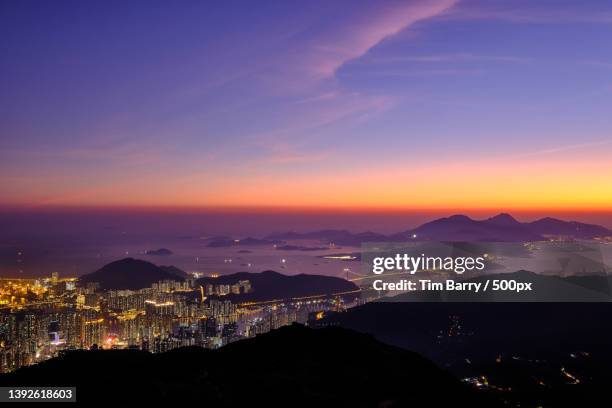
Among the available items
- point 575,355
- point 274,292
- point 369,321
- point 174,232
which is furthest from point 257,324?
point 174,232

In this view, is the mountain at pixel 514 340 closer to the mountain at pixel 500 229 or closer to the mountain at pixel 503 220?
the mountain at pixel 500 229

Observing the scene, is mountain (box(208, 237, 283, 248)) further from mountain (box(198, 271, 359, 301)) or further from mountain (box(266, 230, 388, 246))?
mountain (box(198, 271, 359, 301))

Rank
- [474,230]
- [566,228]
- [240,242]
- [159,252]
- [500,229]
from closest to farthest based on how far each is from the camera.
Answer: [566,228], [500,229], [474,230], [159,252], [240,242]

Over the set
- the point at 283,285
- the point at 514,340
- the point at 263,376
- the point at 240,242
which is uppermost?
the point at 263,376

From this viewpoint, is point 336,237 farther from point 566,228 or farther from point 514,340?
point 514,340

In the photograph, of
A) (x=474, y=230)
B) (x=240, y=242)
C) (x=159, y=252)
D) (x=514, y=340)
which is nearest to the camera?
(x=514, y=340)

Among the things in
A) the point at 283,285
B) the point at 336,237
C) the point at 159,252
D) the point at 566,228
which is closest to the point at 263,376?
the point at 283,285

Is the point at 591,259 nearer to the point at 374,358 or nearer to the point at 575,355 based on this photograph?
the point at 575,355
